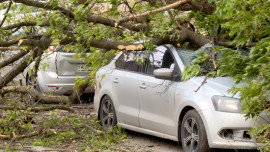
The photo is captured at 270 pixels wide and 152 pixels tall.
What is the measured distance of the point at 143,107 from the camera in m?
10.8

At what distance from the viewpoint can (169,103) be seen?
32.9 ft

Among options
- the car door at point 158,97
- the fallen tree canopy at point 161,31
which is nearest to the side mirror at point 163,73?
the car door at point 158,97

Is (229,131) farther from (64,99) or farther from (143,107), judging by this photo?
(64,99)

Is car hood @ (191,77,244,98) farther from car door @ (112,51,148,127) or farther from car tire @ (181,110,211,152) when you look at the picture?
car door @ (112,51,148,127)

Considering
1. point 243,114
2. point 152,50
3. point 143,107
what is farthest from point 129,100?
point 243,114

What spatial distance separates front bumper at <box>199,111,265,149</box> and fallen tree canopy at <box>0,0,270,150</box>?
523 mm

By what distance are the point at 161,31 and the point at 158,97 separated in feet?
3.21

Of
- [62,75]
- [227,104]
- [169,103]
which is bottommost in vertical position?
[62,75]

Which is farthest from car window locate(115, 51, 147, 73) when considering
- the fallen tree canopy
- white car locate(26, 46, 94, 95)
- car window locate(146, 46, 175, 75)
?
white car locate(26, 46, 94, 95)

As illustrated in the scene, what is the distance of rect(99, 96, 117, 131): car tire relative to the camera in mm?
11914

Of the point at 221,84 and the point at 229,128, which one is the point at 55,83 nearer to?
the point at 221,84

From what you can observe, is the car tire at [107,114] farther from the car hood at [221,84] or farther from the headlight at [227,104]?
the headlight at [227,104]

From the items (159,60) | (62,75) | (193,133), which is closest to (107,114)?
(159,60)

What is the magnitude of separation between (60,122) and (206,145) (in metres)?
3.80
